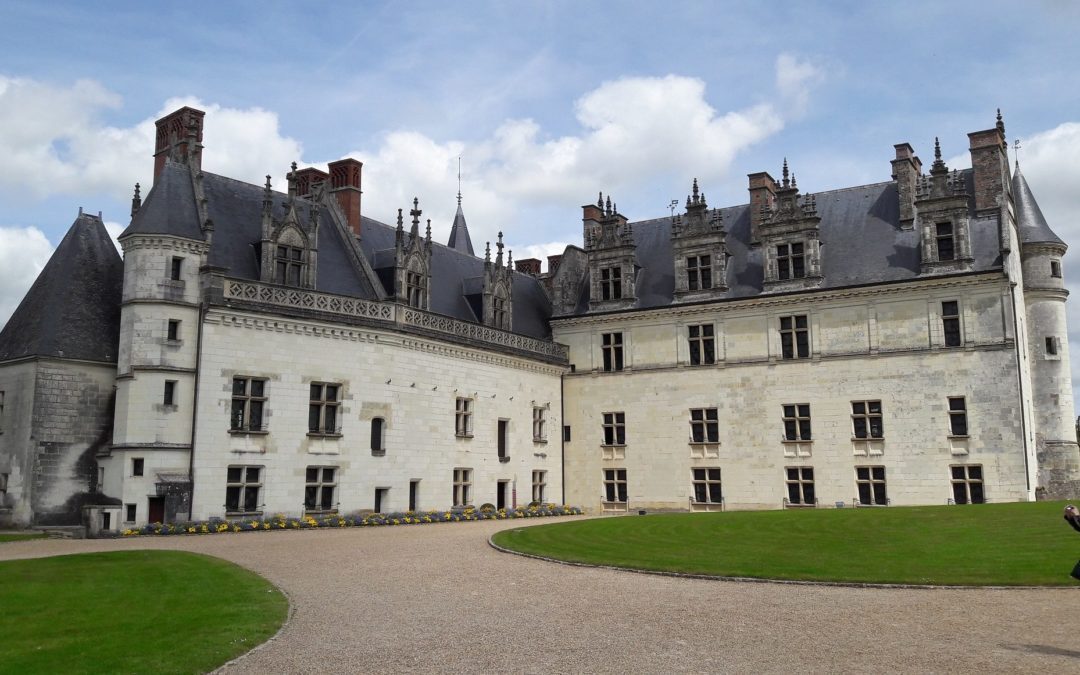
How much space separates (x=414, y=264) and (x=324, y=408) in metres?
6.10

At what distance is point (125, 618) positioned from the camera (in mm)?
9828

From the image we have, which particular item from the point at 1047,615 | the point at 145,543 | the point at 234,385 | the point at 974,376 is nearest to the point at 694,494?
the point at 974,376

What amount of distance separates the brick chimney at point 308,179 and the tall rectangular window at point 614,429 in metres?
13.7

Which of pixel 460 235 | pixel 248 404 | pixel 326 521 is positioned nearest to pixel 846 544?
pixel 326 521

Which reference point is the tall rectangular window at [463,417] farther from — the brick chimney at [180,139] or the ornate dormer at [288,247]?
the brick chimney at [180,139]

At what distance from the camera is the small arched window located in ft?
84.2

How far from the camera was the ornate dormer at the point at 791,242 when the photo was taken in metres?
30.7

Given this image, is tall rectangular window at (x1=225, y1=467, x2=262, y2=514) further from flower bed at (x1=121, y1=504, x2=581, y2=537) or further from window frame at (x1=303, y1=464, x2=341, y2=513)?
window frame at (x1=303, y1=464, x2=341, y2=513)

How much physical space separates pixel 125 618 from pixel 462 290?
23481 millimetres

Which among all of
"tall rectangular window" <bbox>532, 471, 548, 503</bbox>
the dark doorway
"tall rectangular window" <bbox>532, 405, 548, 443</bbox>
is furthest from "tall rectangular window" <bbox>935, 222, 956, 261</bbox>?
the dark doorway

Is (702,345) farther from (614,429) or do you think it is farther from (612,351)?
(614,429)

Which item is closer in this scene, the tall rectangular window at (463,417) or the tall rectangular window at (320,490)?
the tall rectangular window at (320,490)

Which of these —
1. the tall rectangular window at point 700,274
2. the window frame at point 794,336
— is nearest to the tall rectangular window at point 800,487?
the window frame at point 794,336

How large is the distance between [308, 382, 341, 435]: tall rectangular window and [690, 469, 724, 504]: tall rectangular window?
13634 millimetres
